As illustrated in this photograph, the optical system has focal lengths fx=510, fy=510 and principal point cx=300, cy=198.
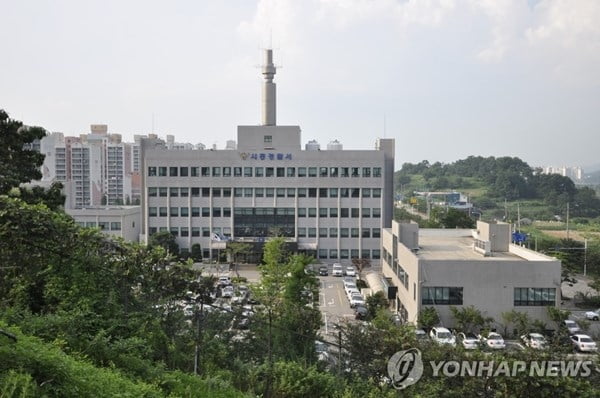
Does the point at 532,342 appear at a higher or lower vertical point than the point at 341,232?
lower

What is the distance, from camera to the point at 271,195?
32250 millimetres

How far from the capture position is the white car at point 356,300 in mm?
21047

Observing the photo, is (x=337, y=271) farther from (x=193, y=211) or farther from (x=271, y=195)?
(x=193, y=211)

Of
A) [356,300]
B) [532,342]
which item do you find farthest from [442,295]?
[532,342]

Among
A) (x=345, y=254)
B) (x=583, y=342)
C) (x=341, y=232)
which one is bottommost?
(x=583, y=342)

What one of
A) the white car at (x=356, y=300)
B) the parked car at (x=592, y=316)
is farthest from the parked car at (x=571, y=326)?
the white car at (x=356, y=300)

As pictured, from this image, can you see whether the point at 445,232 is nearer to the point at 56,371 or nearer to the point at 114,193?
the point at 56,371

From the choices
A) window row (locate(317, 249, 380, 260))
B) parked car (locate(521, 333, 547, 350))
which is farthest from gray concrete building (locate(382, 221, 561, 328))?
window row (locate(317, 249, 380, 260))

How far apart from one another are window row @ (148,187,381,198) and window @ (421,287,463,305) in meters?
15.6

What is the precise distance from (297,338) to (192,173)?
940 inches

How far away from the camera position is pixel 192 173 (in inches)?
1268

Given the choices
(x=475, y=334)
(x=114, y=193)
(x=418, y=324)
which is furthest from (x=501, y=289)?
(x=114, y=193)

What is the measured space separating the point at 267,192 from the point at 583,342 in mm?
20578

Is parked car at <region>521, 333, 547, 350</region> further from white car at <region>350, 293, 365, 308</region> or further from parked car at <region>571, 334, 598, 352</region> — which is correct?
white car at <region>350, 293, 365, 308</region>
